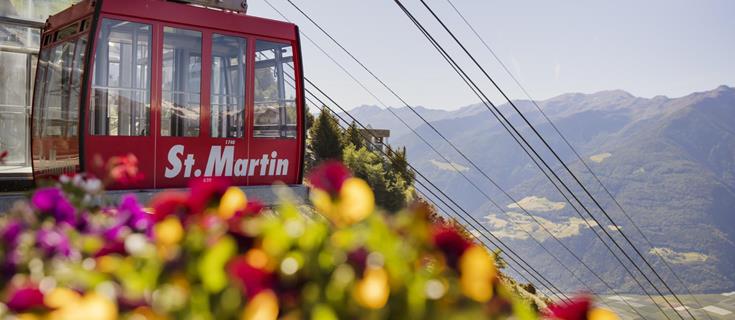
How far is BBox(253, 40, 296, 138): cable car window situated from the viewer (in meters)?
10.3

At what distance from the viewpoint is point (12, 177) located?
36.8ft

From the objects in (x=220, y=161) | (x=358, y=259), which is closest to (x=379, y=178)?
(x=220, y=161)

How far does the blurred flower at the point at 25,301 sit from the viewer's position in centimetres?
131

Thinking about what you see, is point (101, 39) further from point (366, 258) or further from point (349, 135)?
point (349, 135)

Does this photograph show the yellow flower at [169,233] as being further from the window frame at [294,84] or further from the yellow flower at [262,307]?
the window frame at [294,84]

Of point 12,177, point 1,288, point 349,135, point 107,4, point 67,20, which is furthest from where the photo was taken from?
point 349,135

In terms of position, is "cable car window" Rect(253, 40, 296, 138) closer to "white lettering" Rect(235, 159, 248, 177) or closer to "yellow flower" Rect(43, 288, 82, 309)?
"white lettering" Rect(235, 159, 248, 177)

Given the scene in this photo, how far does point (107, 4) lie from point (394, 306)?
8.25 metres

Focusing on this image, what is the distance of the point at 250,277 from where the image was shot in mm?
1245

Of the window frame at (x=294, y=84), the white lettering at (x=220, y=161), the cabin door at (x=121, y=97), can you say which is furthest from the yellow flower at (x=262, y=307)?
the window frame at (x=294, y=84)

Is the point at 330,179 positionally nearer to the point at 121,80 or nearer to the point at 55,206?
the point at 55,206

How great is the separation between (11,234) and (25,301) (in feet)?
1.80

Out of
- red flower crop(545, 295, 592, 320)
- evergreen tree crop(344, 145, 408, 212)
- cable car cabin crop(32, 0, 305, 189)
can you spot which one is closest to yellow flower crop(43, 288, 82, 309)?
red flower crop(545, 295, 592, 320)

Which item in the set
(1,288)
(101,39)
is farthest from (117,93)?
(1,288)
